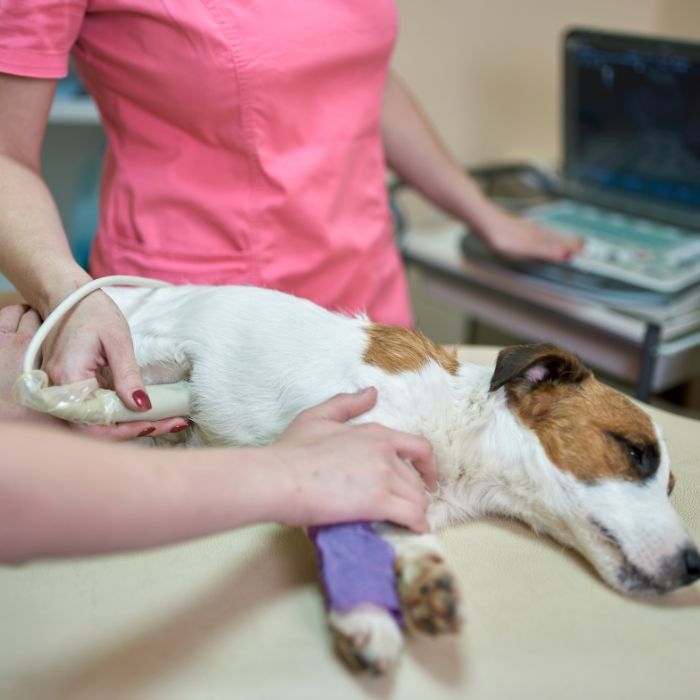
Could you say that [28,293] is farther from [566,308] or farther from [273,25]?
[566,308]

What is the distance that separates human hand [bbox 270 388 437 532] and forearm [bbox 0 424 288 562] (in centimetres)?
2

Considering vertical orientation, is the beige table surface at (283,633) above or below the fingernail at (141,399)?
below

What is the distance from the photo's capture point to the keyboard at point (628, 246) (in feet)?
4.82

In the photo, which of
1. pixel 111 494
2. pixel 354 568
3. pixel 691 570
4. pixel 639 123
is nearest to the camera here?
pixel 111 494

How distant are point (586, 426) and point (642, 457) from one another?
66mm

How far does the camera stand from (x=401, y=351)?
2.88 feet

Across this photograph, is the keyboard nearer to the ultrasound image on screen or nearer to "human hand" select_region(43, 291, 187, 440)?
the ultrasound image on screen

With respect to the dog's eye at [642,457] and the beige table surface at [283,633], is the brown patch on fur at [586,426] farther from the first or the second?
the beige table surface at [283,633]

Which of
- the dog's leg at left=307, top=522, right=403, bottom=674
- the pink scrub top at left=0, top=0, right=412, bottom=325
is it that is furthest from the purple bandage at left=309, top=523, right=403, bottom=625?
the pink scrub top at left=0, top=0, right=412, bottom=325

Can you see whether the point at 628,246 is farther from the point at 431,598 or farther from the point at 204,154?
the point at 431,598

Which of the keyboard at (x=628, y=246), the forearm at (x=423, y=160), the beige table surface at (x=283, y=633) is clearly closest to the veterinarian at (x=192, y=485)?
the beige table surface at (x=283, y=633)

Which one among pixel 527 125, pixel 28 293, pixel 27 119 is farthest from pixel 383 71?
pixel 527 125

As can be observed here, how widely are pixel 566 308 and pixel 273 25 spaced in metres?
0.77

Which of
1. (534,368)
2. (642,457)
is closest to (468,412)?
(534,368)
